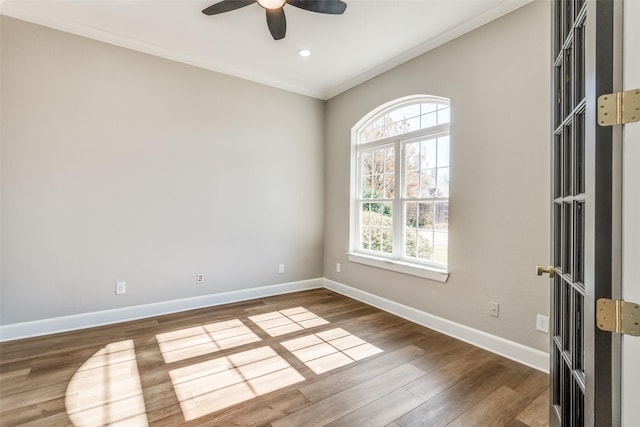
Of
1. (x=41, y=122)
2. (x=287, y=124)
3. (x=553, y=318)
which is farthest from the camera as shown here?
(x=287, y=124)

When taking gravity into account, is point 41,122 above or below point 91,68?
below

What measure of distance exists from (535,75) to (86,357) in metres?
4.22

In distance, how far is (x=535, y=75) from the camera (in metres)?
2.32

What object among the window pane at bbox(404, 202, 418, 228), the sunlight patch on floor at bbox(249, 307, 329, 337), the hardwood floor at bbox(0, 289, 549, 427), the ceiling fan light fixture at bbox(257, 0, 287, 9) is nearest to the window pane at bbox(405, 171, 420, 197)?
the window pane at bbox(404, 202, 418, 228)

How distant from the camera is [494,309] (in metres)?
2.57

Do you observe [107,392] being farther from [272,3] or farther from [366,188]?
[366,188]

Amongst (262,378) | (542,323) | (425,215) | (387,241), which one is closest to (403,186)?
(425,215)

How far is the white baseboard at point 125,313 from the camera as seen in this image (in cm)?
273

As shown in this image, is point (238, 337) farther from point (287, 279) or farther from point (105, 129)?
point (105, 129)

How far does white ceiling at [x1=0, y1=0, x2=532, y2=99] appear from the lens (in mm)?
2551

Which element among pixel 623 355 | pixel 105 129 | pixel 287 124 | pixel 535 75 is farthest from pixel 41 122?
pixel 535 75

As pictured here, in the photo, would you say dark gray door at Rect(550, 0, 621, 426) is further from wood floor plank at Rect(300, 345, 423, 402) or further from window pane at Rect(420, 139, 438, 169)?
window pane at Rect(420, 139, 438, 169)

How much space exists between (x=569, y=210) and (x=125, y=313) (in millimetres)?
3810

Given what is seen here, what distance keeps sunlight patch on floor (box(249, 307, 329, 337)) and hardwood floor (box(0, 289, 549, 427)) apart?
3cm
